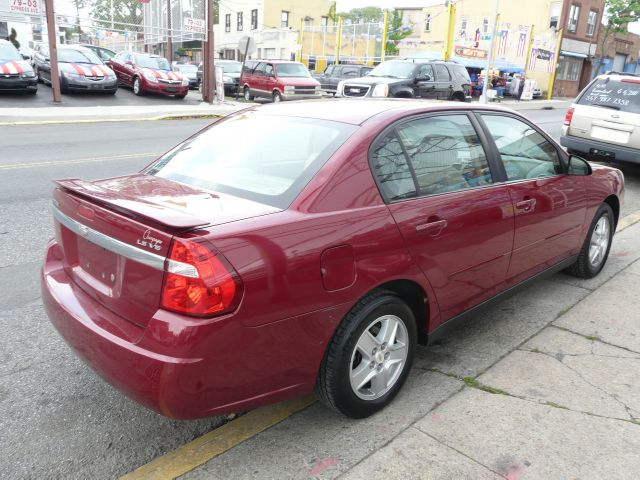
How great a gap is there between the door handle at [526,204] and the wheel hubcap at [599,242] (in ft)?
4.27

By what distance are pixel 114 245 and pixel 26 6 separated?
61.9 ft

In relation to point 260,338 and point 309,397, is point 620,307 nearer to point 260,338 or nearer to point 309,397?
point 309,397

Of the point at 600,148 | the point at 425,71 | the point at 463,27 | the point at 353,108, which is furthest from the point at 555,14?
the point at 353,108

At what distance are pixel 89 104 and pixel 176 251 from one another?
18.9m

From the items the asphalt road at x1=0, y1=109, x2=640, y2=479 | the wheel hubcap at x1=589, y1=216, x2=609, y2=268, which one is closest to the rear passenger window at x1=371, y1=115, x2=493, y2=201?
the asphalt road at x1=0, y1=109, x2=640, y2=479

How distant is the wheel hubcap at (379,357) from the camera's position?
2.76 m

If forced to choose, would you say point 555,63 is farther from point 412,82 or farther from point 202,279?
point 202,279

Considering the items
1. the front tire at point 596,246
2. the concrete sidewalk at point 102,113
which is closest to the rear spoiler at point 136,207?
the front tire at point 596,246

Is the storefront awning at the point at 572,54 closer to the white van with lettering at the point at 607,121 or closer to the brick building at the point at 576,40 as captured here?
the brick building at the point at 576,40

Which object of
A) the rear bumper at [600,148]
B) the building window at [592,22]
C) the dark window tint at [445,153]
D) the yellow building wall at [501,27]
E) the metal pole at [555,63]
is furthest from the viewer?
the building window at [592,22]

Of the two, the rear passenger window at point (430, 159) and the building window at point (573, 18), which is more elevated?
the building window at point (573, 18)

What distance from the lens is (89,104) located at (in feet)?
62.4

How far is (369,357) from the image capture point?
2791 mm

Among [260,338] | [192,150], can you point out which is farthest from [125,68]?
[260,338]
